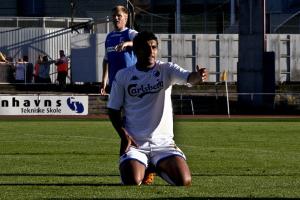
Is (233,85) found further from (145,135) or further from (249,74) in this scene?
(145,135)

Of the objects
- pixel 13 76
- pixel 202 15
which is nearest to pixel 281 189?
pixel 13 76

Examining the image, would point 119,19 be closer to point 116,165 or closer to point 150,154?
point 116,165

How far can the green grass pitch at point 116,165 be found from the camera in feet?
38.2

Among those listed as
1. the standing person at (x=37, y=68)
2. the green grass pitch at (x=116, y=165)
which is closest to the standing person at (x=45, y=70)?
the standing person at (x=37, y=68)

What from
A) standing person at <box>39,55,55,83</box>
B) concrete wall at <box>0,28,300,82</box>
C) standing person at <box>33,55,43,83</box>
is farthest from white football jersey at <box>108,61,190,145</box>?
concrete wall at <box>0,28,300,82</box>

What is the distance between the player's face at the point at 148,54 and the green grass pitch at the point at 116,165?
1435 mm

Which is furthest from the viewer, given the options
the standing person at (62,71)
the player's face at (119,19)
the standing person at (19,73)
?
the standing person at (19,73)

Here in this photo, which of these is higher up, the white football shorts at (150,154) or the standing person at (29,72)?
the standing person at (29,72)

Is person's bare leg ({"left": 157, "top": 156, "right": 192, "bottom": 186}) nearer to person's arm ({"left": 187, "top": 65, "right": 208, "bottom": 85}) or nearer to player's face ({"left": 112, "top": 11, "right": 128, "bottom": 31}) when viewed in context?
person's arm ({"left": 187, "top": 65, "right": 208, "bottom": 85})

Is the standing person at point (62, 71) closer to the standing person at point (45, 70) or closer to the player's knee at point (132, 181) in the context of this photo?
the standing person at point (45, 70)

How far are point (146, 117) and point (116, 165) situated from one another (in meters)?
4.04

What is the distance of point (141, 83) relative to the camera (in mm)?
12648

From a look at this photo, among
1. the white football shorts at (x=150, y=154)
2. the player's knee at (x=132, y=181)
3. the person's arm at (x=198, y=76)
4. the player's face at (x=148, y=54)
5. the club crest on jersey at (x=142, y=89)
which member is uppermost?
the player's face at (x=148, y=54)

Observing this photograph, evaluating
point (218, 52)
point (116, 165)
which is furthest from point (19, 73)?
point (116, 165)
